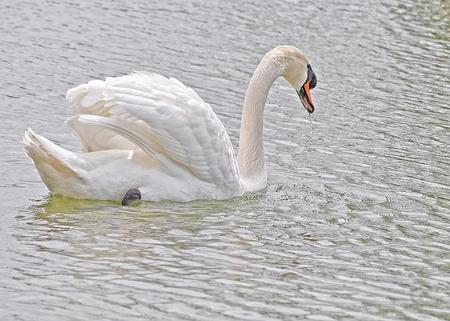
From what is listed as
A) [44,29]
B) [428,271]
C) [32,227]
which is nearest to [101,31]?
[44,29]

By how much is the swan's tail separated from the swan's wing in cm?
34

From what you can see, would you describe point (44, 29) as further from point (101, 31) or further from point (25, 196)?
point (25, 196)

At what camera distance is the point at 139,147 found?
11.0m

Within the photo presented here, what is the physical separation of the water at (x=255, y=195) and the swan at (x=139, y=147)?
7.1 inches

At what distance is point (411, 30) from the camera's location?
19578 mm

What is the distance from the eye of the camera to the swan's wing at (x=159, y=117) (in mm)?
10562

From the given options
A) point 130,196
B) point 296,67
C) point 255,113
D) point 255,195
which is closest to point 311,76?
point 296,67

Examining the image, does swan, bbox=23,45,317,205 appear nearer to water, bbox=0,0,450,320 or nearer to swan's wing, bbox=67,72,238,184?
swan's wing, bbox=67,72,238,184

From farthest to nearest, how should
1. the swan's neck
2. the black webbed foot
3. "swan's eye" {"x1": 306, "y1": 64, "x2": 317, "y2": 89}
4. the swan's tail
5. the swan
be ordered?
1. "swan's eye" {"x1": 306, "y1": 64, "x2": 317, "y2": 89}
2. the swan's neck
3. the black webbed foot
4. the swan
5. the swan's tail

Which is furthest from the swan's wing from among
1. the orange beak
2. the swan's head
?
the orange beak

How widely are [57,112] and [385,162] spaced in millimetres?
3453

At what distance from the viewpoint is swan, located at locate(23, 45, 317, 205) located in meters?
10.6

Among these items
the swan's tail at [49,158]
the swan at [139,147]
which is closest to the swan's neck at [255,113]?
the swan at [139,147]

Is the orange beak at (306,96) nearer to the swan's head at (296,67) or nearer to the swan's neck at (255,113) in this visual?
the swan's head at (296,67)
